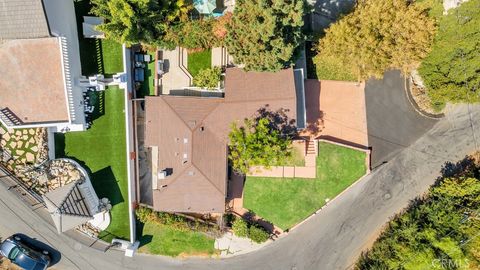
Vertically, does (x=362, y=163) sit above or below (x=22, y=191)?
above

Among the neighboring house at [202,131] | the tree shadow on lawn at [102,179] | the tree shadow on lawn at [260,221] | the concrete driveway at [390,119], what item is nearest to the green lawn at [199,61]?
the neighboring house at [202,131]

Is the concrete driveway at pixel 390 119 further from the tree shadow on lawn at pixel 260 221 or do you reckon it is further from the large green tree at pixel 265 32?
the tree shadow on lawn at pixel 260 221

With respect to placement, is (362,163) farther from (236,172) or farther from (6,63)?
(6,63)

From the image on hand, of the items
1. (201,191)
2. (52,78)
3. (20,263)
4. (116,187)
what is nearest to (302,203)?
(201,191)

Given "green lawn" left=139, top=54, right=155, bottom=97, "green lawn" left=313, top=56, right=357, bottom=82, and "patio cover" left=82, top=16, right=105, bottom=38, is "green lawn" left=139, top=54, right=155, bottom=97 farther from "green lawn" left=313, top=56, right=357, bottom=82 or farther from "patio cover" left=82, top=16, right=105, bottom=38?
"green lawn" left=313, top=56, right=357, bottom=82

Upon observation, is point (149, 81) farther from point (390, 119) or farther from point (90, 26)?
point (390, 119)

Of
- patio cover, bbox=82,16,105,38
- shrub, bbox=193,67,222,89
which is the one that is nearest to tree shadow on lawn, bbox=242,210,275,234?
shrub, bbox=193,67,222,89
